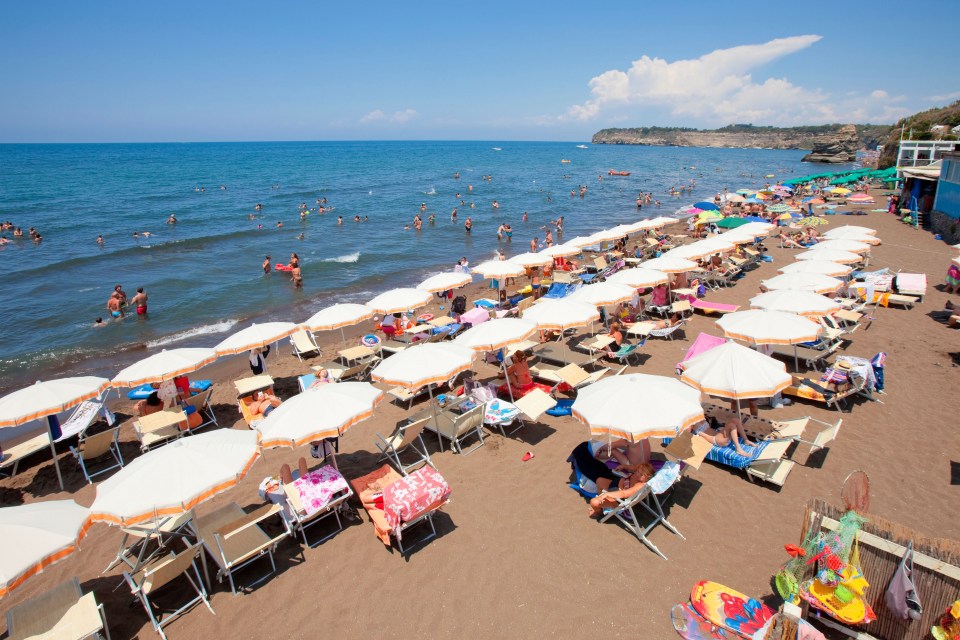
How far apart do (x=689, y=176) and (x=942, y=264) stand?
187 feet

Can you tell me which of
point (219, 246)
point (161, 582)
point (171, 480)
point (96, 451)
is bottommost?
point (96, 451)

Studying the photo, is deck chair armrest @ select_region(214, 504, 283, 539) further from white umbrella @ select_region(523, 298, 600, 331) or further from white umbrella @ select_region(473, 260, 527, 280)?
white umbrella @ select_region(473, 260, 527, 280)

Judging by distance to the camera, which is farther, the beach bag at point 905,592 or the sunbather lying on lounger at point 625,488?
the sunbather lying on lounger at point 625,488

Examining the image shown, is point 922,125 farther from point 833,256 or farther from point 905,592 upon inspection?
point 905,592

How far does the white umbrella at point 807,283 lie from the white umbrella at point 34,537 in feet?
41.2

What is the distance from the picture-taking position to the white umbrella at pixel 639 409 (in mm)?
5480

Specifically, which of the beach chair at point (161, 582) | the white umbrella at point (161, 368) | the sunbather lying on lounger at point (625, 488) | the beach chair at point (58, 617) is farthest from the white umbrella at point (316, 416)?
the white umbrella at point (161, 368)

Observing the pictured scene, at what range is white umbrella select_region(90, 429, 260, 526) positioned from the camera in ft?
15.5

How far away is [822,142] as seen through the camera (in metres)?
101

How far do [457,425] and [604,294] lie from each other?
4859 mm

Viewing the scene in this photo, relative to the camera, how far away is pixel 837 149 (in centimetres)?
9775

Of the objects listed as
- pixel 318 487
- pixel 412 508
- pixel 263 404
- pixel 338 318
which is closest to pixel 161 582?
pixel 318 487

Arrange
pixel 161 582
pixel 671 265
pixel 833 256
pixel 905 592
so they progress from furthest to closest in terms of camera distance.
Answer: pixel 833 256, pixel 671 265, pixel 161 582, pixel 905 592

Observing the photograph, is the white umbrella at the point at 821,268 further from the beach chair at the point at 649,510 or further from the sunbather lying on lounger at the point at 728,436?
the beach chair at the point at 649,510
